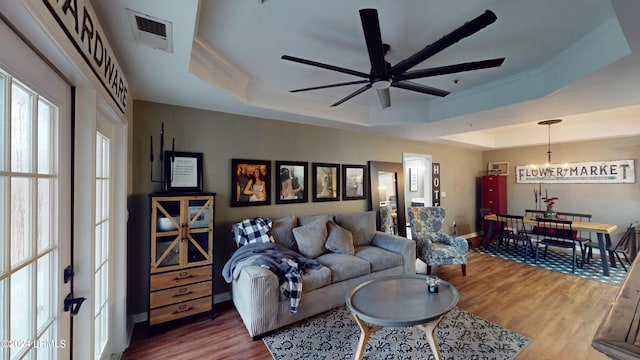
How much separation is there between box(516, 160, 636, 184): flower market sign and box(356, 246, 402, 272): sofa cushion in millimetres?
5001

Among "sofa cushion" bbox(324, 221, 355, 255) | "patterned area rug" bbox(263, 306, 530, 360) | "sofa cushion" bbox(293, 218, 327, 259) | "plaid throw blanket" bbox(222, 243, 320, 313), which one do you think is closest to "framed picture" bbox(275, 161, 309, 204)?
"sofa cushion" bbox(293, 218, 327, 259)

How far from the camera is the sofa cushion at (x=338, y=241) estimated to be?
342 centimetres

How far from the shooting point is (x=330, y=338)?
2422mm

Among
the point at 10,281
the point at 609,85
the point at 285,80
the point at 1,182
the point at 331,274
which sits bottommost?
the point at 331,274

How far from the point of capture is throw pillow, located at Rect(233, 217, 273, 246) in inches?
119

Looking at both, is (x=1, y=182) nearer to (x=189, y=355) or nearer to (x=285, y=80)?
(x=189, y=355)

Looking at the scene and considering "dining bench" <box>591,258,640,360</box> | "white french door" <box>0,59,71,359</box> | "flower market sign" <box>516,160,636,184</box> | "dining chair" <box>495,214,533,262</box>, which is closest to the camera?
"dining bench" <box>591,258,640,360</box>

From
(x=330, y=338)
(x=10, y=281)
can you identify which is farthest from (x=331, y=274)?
(x=10, y=281)

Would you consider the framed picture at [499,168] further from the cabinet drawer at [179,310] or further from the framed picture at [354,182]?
the cabinet drawer at [179,310]

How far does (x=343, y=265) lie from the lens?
3059mm

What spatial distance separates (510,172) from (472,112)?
14.6 feet

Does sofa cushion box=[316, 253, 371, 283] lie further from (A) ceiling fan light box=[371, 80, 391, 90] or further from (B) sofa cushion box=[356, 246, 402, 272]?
(A) ceiling fan light box=[371, 80, 391, 90]

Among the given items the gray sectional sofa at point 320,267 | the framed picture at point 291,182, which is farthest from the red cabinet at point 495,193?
the framed picture at point 291,182

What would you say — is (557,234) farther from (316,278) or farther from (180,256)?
(180,256)
